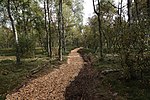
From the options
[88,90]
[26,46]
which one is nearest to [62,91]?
[88,90]

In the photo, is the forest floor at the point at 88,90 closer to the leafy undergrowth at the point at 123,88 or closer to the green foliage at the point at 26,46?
the leafy undergrowth at the point at 123,88

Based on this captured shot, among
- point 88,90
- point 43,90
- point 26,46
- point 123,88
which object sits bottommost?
point 43,90

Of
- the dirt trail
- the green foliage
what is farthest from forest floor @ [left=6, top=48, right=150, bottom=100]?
the green foliage

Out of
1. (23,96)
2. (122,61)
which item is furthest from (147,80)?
(23,96)

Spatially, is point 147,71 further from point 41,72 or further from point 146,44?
point 41,72

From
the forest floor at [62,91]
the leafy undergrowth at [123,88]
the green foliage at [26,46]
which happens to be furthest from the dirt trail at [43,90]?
the green foliage at [26,46]

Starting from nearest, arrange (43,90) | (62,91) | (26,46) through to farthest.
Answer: (62,91)
(43,90)
(26,46)

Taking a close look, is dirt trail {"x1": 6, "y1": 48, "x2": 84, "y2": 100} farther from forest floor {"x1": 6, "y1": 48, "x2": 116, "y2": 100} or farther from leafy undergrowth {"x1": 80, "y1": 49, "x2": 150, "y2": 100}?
leafy undergrowth {"x1": 80, "y1": 49, "x2": 150, "y2": 100}

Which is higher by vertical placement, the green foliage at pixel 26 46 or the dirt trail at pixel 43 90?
the green foliage at pixel 26 46

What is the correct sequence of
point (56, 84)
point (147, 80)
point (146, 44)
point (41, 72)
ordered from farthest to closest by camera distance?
point (41, 72), point (56, 84), point (147, 80), point (146, 44)

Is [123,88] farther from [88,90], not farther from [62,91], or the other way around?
[62,91]

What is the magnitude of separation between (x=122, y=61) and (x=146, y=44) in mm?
2287

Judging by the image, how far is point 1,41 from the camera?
98.8 meters

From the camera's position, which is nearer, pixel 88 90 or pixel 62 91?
pixel 88 90
